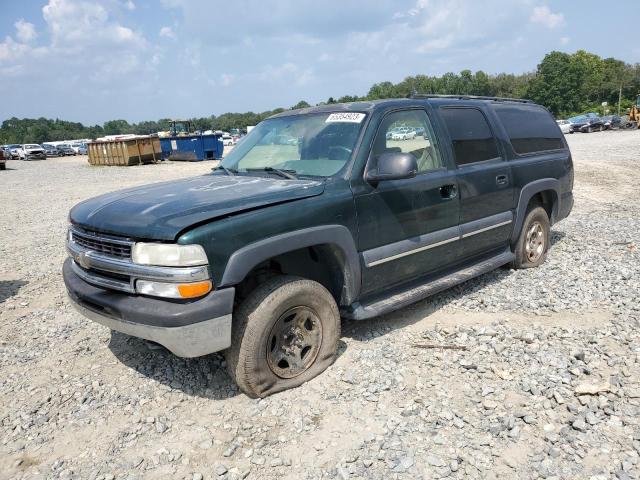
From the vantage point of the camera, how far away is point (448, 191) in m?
4.34

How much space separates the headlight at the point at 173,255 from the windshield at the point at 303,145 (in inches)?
49.8

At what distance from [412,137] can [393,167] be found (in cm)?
86

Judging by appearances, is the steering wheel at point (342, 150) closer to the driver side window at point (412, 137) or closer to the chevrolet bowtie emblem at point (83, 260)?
the driver side window at point (412, 137)

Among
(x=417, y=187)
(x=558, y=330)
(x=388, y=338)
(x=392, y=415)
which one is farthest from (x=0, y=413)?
(x=558, y=330)

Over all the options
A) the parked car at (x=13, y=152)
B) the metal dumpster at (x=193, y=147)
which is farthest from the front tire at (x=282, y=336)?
the parked car at (x=13, y=152)

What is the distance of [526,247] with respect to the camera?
5.65 m

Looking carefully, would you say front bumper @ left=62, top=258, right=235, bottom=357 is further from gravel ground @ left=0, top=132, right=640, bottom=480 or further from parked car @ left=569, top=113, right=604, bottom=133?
parked car @ left=569, top=113, right=604, bottom=133

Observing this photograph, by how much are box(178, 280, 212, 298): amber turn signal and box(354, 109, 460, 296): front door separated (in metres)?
1.27

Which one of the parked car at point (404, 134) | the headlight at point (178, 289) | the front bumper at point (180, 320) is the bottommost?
the front bumper at point (180, 320)

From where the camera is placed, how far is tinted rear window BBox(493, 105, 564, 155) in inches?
210

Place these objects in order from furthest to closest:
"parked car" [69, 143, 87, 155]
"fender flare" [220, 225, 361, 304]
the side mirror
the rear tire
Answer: "parked car" [69, 143, 87, 155]
the rear tire
the side mirror
"fender flare" [220, 225, 361, 304]

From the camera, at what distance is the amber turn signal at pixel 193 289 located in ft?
9.39

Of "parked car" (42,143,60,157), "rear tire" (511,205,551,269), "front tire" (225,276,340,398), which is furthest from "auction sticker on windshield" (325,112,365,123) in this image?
"parked car" (42,143,60,157)

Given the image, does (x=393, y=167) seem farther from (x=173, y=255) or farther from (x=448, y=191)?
(x=173, y=255)
